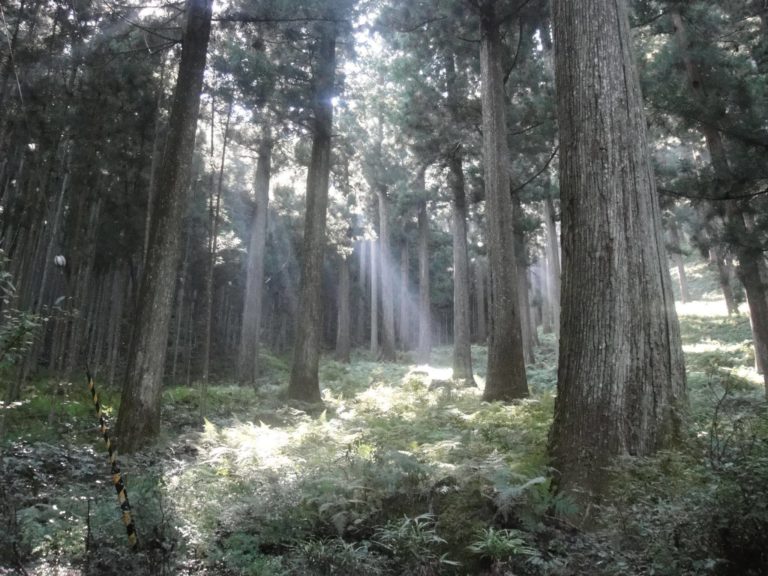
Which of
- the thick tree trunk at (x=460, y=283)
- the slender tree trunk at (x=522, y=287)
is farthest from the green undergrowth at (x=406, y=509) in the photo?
the slender tree trunk at (x=522, y=287)

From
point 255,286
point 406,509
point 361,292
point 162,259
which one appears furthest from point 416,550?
point 361,292

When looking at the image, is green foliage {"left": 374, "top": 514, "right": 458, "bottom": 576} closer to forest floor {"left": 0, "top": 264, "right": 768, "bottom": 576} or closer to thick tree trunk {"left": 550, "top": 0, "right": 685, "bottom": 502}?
forest floor {"left": 0, "top": 264, "right": 768, "bottom": 576}

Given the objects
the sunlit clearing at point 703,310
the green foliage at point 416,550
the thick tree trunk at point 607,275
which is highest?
the sunlit clearing at point 703,310

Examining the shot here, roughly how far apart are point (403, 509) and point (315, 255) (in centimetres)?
832

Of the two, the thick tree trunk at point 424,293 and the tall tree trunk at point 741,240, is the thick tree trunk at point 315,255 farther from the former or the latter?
the thick tree trunk at point 424,293

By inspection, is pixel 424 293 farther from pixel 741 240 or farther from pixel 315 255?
pixel 741 240

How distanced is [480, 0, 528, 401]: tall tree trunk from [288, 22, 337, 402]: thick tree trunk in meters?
3.71

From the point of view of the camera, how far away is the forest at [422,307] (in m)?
3.52

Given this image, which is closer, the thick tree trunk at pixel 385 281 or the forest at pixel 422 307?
the forest at pixel 422 307

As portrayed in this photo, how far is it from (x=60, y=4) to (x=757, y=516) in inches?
534

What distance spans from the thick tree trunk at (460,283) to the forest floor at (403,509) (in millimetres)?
8275

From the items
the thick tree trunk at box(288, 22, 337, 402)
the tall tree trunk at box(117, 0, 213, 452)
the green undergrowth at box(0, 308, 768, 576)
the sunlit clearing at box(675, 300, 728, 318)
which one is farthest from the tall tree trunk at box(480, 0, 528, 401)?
the sunlit clearing at box(675, 300, 728, 318)

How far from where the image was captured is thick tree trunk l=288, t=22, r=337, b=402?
11.5 metres

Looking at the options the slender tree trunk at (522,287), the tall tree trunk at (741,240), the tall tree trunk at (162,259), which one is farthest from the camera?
the slender tree trunk at (522,287)
